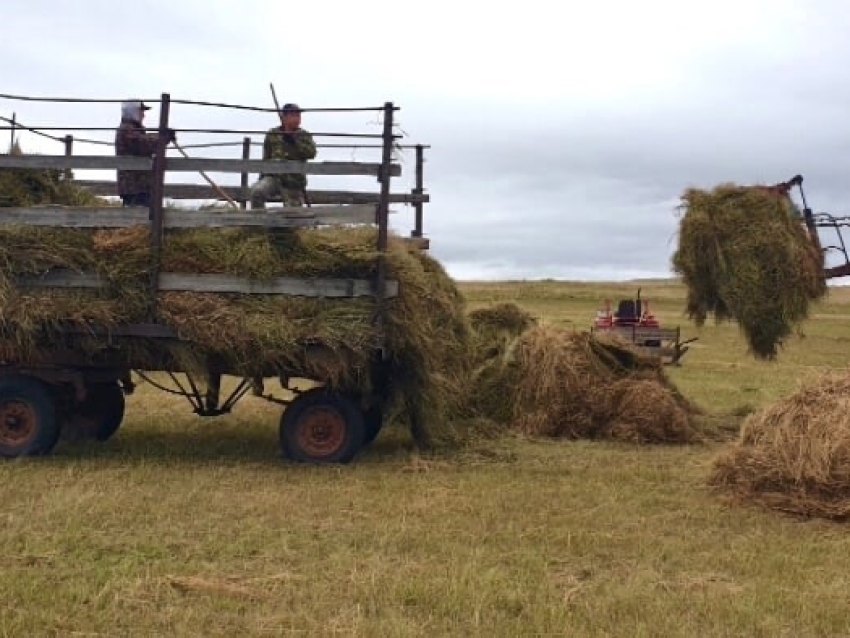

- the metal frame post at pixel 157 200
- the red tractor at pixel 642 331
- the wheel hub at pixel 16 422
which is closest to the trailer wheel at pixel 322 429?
the metal frame post at pixel 157 200

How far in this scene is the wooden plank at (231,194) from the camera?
11.4 m

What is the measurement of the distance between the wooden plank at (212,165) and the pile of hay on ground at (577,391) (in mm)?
3555

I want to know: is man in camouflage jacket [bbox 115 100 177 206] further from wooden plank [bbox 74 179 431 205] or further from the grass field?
the grass field

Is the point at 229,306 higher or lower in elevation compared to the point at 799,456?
higher

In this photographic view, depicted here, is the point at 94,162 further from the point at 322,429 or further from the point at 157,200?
the point at 322,429

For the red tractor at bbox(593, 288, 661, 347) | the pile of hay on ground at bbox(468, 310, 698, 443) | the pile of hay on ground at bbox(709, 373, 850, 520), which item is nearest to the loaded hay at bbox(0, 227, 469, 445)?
the pile of hay on ground at bbox(468, 310, 698, 443)

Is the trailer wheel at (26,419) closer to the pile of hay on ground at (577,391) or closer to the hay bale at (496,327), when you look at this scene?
the pile of hay on ground at (577,391)

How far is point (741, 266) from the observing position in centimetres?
1136

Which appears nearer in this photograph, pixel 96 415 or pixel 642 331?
pixel 96 415

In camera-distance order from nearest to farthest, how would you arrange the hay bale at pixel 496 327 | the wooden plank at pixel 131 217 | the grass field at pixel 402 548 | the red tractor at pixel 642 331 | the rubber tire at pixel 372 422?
1. the grass field at pixel 402 548
2. the wooden plank at pixel 131 217
3. the rubber tire at pixel 372 422
4. the hay bale at pixel 496 327
5. the red tractor at pixel 642 331

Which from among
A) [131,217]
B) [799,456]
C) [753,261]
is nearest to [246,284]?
[131,217]

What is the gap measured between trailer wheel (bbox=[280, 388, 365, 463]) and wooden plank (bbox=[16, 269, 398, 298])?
1062 millimetres

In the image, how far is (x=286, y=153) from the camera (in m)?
9.97

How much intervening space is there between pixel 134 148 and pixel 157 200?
0.95 meters
